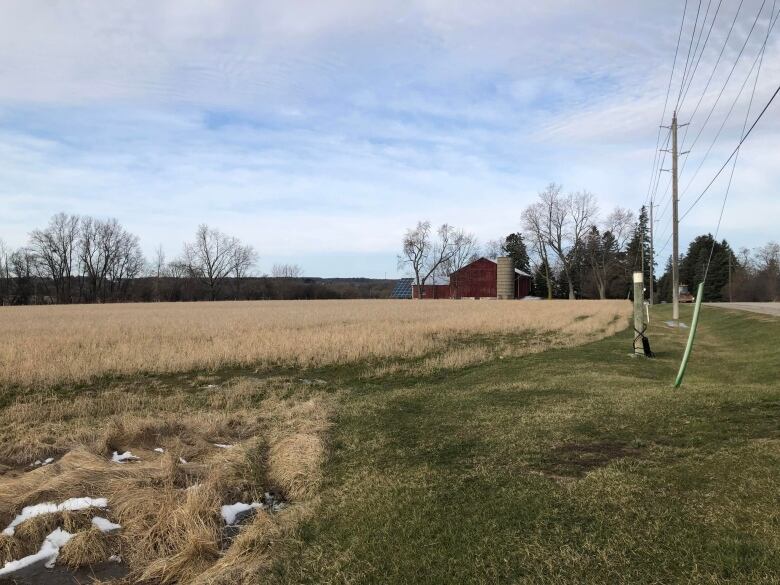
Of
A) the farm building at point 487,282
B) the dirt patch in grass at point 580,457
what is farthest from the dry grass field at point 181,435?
the farm building at point 487,282

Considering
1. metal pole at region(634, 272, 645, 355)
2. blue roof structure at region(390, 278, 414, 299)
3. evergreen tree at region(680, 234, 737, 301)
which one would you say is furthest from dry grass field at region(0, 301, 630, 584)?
blue roof structure at region(390, 278, 414, 299)

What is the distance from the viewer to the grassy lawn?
3357mm

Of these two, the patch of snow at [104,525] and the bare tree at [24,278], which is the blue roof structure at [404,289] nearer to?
the bare tree at [24,278]

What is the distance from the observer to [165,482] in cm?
560

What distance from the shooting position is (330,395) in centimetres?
1109

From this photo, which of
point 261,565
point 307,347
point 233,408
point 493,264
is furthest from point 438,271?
point 261,565

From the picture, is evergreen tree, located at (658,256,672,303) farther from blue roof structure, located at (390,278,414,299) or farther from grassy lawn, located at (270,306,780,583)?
grassy lawn, located at (270,306,780,583)

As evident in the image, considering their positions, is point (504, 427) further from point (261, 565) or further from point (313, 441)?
point (261, 565)

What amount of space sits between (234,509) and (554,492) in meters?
2.87

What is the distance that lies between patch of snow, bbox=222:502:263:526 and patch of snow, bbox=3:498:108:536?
1199 mm

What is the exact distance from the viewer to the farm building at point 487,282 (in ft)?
282

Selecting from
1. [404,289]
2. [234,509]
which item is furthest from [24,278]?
[234,509]

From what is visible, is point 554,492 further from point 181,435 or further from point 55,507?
point 181,435

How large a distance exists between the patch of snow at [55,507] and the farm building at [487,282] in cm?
8295
